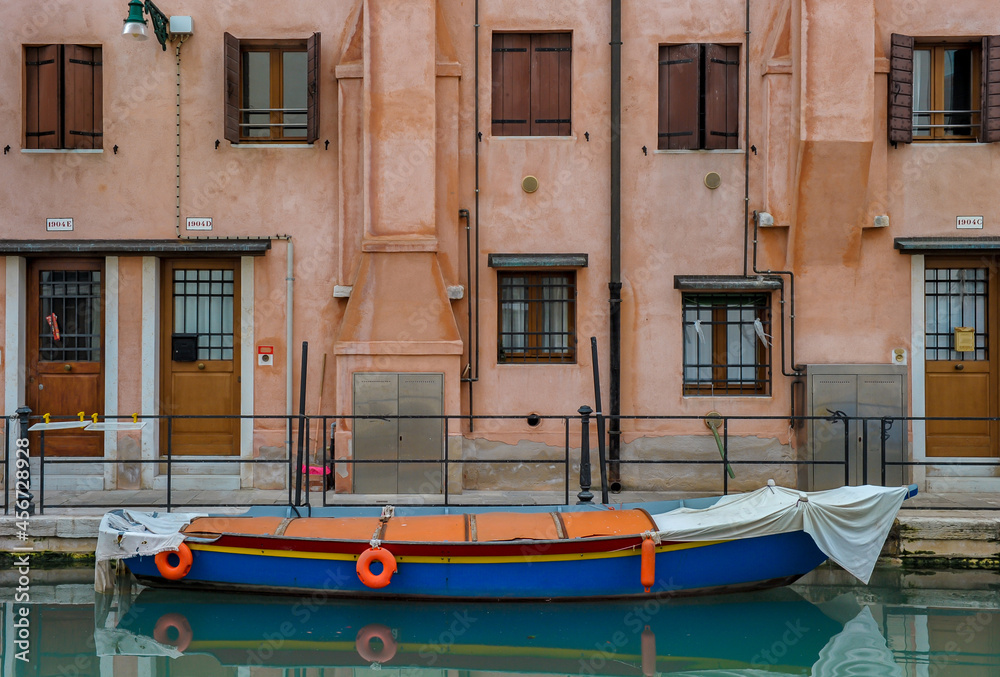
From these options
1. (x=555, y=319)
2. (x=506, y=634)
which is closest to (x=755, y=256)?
(x=555, y=319)

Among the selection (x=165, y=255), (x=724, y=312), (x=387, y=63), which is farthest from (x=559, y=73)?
(x=165, y=255)

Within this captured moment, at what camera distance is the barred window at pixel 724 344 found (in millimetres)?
11398

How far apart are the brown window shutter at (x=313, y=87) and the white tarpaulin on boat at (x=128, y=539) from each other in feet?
16.1

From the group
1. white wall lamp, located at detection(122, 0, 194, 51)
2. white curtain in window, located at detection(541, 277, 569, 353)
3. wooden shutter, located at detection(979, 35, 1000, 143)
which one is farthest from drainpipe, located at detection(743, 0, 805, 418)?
white wall lamp, located at detection(122, 0, 194, 51)

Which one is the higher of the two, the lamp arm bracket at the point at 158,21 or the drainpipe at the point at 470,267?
the lamp arm bracket at the point at 158,21

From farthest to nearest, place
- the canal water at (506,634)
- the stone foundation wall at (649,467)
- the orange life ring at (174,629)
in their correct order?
the stone foundation wall at (649,467), the orange life ring at (174,629), the canal water at (506,634)

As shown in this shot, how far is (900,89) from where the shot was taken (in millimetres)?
10938

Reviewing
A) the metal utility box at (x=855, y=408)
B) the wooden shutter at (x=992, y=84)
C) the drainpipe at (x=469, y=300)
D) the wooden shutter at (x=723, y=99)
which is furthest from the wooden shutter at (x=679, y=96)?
the wooden shutter at (x=992, y=84)

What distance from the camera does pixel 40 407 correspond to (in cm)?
1140

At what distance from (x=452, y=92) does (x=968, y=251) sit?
21.3 feet

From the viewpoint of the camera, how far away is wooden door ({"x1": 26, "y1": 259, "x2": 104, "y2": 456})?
37.3ft

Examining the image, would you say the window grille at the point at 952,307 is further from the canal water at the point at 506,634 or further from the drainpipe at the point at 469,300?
the drainpipe at the point at 469,300

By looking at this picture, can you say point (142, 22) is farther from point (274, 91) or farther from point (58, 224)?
point (58, 224)

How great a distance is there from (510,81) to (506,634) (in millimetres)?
6599
